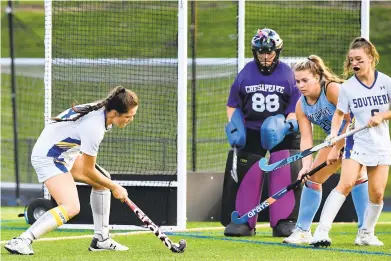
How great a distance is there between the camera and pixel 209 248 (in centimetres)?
653

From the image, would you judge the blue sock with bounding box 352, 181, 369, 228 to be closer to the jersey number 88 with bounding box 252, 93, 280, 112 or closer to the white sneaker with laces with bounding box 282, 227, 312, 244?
the white sneaker with laces with bounding box 282, 227, 312, 244

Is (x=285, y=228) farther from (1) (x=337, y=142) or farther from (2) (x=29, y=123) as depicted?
(2) (x=29, y=123)

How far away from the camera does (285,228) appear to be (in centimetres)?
736

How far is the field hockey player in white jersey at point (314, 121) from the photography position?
21.9 feet

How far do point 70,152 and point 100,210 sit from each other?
447 mm

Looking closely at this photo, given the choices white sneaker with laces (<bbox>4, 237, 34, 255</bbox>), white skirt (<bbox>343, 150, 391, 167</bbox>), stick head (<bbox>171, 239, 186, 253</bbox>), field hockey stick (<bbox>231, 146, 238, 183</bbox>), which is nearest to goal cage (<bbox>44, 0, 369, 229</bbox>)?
field hockey stick (<bbox>231, 146, 238, 183</bbox>)

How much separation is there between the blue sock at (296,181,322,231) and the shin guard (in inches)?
20.6

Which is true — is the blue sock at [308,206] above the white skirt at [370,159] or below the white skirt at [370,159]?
below

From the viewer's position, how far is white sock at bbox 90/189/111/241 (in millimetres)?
6398

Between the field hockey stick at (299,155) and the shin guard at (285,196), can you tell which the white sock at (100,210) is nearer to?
the field hockey stick at (299,155)

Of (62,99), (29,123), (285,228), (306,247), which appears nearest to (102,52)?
(62,99)

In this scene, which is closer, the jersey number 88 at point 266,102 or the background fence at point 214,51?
the jersey number 88 at point 266,102

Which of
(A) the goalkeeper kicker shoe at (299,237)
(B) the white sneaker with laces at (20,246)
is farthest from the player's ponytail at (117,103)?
(A) the goalkeeper kicker shoe at (299,237)

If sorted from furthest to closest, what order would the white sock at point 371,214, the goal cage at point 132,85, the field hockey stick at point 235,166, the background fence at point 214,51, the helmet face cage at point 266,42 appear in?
the background fence at point 214,51 < the goal cage at point 132,85 < the field hockey stick at point 235,166 < the helmet face cage at point 266,42 < the white sock at point 371,214
